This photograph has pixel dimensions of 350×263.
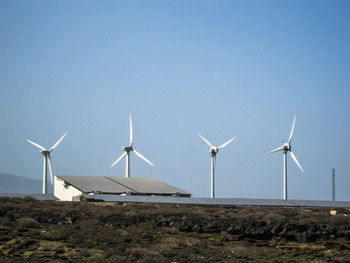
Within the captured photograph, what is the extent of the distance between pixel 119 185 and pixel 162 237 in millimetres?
57908

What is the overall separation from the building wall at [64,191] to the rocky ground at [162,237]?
127 feet

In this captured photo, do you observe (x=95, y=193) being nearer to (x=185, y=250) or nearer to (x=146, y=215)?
(x=146, y=215)

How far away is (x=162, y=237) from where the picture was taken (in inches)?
1686

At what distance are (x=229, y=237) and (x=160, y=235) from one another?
499cm

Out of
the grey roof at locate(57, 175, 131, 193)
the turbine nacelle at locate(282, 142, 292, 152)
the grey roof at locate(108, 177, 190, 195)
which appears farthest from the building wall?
the turbine nacelle at locate(282, 142, 292, 152)

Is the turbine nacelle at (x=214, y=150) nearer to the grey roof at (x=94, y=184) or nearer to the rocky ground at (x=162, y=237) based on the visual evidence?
the grey roof at (x=94, y=184)

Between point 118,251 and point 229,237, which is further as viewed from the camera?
point 229,237

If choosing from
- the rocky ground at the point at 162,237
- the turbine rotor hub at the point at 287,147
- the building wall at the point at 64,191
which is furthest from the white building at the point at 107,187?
the rocky ground at the point at 162,237

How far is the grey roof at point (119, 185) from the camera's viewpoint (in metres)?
94.6

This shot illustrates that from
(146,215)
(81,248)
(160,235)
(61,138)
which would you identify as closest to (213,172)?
(61,138)

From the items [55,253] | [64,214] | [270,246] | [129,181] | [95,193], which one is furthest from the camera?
[129,181]

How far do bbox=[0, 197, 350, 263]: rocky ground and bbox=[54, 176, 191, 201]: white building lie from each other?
38.7 meters

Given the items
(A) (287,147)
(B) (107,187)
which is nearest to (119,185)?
A: (B) (107,187)

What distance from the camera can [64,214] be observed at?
49875 mm
